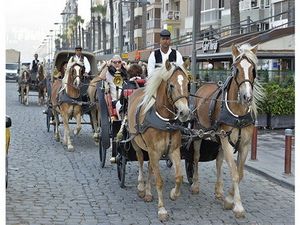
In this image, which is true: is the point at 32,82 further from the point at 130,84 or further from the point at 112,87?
the point at 130,84

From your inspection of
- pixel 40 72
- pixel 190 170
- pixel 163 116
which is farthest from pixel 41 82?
pixel 163 116

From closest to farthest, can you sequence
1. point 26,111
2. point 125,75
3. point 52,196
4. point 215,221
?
point 215,221 < point 52,196 < point 125,75 < point 26,111

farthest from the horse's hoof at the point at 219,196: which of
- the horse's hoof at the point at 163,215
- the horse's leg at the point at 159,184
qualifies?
the horse's hoof at the point at 163,215

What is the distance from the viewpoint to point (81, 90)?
49.7 feet

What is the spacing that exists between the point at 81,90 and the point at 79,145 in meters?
1.62

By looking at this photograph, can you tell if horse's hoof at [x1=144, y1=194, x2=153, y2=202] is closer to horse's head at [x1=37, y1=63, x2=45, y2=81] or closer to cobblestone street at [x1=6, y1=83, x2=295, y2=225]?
cobblestone street at [x1=6, y1=83, x2=295, y2=225]

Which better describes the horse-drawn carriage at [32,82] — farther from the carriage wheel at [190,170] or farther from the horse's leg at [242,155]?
the horse's leg at [242,155]

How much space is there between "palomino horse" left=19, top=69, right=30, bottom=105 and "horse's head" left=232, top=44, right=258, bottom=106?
23.0m

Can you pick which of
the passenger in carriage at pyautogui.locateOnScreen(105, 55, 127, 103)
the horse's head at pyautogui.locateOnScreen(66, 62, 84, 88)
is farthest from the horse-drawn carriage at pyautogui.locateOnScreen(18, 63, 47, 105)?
the passenger in carriage at pyautogui.locateOnScreen(105, 55, 127, 103)

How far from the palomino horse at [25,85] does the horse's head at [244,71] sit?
23.0 metres

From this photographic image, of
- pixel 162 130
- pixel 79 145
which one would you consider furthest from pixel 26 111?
pixel 162 130

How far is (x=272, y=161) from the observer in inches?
528

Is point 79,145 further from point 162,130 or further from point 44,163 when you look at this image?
point 162,130

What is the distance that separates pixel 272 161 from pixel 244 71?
5.67m
